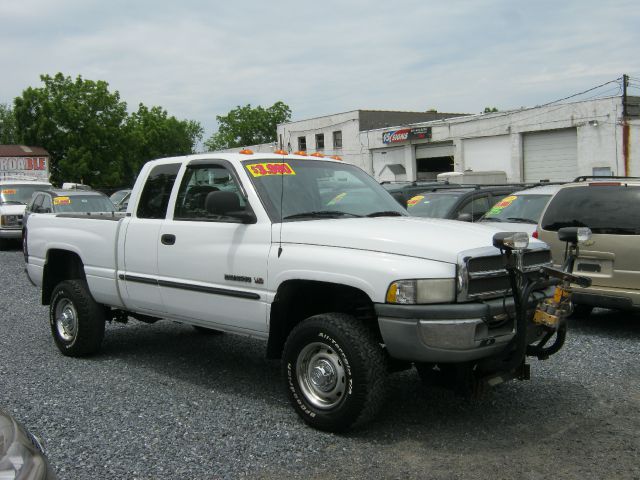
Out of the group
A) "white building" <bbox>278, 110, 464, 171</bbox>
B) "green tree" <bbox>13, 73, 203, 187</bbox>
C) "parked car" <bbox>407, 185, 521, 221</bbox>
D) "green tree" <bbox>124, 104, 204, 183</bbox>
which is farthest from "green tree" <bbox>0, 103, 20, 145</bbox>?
"parked car" <bbox>407, 185, 521, 221</bbox>

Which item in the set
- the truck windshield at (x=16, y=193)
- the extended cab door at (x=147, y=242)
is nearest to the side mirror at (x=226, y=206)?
the extended cab door at (x=147, y=242)

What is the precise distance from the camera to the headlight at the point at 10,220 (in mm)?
18359

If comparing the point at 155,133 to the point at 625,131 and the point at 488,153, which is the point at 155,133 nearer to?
the point at 488,153

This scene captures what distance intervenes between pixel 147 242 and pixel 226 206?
1.29m

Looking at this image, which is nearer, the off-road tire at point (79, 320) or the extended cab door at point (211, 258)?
the extended cab door at point (211, 258)

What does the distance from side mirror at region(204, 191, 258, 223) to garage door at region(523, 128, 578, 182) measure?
29120 mm

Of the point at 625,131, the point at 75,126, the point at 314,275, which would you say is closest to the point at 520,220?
the point at 314,275

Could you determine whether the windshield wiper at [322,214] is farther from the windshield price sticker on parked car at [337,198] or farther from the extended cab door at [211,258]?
the extended cab door at [211,258]

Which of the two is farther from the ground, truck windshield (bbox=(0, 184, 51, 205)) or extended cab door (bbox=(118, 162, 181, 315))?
truck windshield (bbox=(0, 184, 51, 205))

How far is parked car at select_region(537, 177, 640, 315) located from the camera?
7020mm

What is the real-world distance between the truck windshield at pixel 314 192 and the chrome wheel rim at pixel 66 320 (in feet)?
8.67

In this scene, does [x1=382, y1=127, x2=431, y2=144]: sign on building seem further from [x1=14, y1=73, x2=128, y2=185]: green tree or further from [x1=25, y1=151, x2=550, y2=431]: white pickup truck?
[x1=25, y1=151, x2=550, y2=431]: white pickup truck

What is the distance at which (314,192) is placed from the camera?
533 centimetres

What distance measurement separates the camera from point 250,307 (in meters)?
4.93
